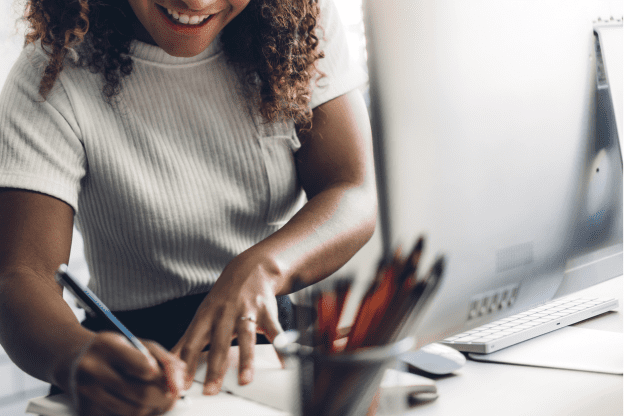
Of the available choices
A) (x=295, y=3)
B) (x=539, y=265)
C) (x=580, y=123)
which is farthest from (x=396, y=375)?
(x=295, y=3)

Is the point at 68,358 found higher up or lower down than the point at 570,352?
higher up

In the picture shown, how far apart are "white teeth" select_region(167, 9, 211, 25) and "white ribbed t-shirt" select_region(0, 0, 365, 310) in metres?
0.09

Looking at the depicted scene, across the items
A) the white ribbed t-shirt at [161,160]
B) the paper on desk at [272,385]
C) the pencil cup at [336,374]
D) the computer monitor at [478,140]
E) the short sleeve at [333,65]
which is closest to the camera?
the pencil cup at [336,374]

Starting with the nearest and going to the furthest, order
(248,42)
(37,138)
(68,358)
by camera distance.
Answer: (68,358), (37,138), (248,42)

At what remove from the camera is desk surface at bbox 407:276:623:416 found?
19.3 inches

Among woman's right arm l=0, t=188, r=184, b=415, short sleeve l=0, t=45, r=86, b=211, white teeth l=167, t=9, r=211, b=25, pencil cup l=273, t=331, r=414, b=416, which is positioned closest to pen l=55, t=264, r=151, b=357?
woman's right arm l=0, t=188, r=184, b=415

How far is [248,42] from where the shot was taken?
739 millimetres

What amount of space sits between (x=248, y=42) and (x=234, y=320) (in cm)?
42

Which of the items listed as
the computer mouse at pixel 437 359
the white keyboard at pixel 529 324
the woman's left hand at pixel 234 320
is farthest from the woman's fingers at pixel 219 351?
the white keyboard at pixel 529 324

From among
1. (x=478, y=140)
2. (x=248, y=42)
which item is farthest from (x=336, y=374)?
(x=248, y=42)

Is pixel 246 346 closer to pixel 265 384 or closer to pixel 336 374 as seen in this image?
pixel 265 384

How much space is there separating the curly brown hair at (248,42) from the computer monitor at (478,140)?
0.16 metres

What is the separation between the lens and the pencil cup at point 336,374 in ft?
0.97

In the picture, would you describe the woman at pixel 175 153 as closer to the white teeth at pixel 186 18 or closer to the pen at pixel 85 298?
the white teeth at pixel 186 18
